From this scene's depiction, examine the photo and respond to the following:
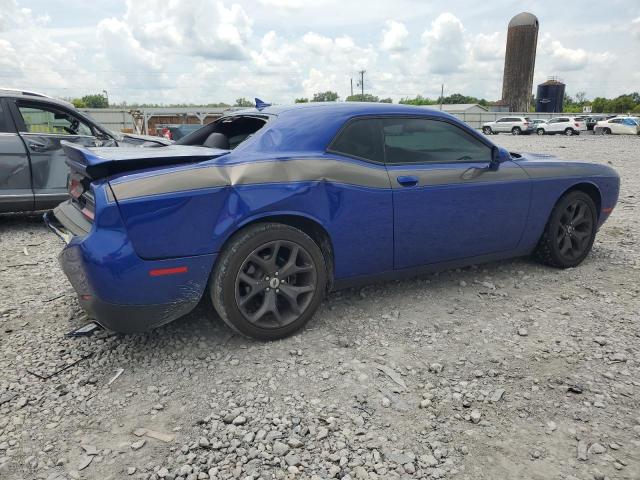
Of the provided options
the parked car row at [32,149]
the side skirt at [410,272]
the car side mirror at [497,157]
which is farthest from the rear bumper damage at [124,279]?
the parked car row at [32,149]

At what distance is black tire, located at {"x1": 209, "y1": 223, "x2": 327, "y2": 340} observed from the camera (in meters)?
2.92

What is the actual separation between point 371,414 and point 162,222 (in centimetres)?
147

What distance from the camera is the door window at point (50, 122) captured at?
611cm

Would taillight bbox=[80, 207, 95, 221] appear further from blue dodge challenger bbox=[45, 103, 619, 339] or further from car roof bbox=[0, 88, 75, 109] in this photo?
car roof bbox=[0, 88, 75, 109]

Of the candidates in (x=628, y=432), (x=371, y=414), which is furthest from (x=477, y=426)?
(x=628, y=432)

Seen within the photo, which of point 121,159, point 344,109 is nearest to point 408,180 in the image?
point 344,109

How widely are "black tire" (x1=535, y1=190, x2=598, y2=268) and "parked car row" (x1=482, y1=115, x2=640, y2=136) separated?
34210 millimetres

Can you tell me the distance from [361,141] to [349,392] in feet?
5.43

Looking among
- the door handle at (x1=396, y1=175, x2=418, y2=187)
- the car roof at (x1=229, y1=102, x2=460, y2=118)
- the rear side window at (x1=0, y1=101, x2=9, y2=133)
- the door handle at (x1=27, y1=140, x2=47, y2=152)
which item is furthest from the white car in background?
the rear side window at (x1=0, y1=101, x2=9, y2=133)

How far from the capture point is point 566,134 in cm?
3656

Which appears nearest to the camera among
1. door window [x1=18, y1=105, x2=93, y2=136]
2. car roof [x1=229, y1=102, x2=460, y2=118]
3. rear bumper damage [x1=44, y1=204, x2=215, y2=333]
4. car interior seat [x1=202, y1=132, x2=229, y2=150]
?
rear bumper damage [x1=44, y1=204, x2=215, y2=333]

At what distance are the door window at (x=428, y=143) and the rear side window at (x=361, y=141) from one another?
0.24 feet

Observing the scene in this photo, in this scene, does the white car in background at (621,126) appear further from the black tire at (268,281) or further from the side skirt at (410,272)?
the black tire at (268,281)

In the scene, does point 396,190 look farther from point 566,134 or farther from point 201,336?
point 566,134
